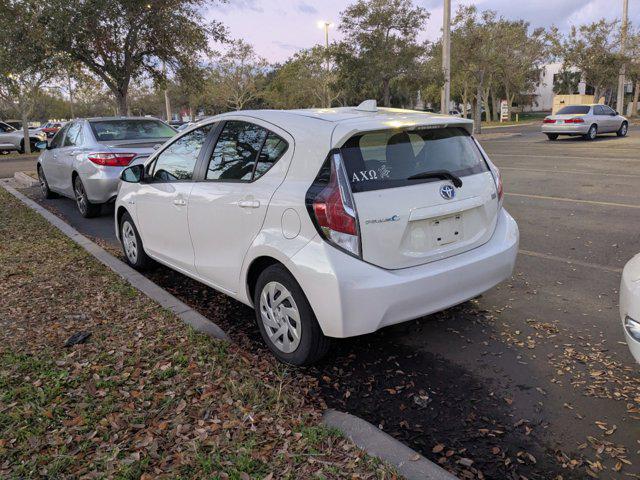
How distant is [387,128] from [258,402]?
185 cm

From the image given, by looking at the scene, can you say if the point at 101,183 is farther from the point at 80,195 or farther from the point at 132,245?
the point at 132,245

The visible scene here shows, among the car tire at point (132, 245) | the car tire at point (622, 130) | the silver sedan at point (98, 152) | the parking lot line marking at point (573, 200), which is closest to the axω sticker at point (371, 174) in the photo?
the car tire at point (132, 245)

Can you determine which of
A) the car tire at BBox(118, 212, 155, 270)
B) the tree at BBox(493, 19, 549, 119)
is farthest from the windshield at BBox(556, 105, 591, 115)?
the car tire at BBox(118, 212, 155, 270)

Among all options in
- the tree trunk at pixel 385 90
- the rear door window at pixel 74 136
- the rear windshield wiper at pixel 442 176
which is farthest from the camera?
the tree trunk at pixel 385 90

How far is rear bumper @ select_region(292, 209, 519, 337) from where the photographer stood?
3.09m

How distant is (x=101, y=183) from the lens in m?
8.13

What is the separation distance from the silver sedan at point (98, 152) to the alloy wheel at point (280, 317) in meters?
5.19

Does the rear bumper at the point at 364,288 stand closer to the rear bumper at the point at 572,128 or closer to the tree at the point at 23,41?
the tree at the point at 23,41

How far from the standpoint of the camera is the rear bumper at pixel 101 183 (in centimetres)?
806

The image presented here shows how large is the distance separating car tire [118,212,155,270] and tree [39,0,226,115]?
26.1 feet

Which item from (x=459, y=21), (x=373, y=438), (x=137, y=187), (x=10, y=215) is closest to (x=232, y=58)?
(x=459, y=21)

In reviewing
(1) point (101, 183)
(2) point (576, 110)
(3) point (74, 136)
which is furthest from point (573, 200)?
(2) point (576, 110)

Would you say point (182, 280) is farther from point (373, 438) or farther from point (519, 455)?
point (519, 455)

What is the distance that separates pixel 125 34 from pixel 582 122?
59.5 feet
